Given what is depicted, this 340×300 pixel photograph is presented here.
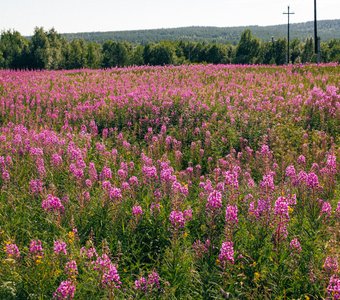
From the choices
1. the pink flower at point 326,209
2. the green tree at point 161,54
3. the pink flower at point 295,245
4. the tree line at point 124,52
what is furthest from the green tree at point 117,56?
the pink flower at point 295,245

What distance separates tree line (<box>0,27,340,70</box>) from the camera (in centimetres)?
5953

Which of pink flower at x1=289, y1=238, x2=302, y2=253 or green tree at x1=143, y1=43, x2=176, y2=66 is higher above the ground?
green tree at x1=143, y1=43, x2=176, y2=66

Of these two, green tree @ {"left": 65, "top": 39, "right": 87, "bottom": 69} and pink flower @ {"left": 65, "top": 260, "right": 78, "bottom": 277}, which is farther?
green tree @ {"left": 65, "top": 39, "right": 87, "bottom": 69}

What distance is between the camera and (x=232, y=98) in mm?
15109

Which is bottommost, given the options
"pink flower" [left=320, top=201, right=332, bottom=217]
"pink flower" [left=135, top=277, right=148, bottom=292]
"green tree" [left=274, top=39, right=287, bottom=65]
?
"pink flower" [left=135, top=277, right=148, bottom=292]

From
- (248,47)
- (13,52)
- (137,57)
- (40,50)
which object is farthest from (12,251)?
(137,57)

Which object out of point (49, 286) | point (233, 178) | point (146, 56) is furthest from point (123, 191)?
point (146, 56)

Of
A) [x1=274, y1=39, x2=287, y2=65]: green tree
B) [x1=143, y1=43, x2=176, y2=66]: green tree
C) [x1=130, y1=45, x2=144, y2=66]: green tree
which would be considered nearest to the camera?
[x1=274, y1=39, x2=287, y2=65]: green tree

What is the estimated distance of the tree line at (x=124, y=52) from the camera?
59.5 m

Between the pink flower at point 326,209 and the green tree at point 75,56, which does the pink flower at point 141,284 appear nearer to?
the pink flower at point 326,209

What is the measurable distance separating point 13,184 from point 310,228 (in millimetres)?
5771

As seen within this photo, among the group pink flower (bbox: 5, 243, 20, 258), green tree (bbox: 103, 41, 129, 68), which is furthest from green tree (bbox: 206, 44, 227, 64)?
pink flower (bbox: 5, 243, 20, 258)

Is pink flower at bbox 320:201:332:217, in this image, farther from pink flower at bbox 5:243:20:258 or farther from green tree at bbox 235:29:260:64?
green tree at bbox 235:29:260:64

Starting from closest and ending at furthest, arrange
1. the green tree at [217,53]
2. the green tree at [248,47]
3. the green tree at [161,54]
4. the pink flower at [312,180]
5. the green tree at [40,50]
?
the pink flower at [312,180]
the green tree at [40,50]
the green tree at [248,47]
the green tree at [161,54]
the green tree at [217,53]
